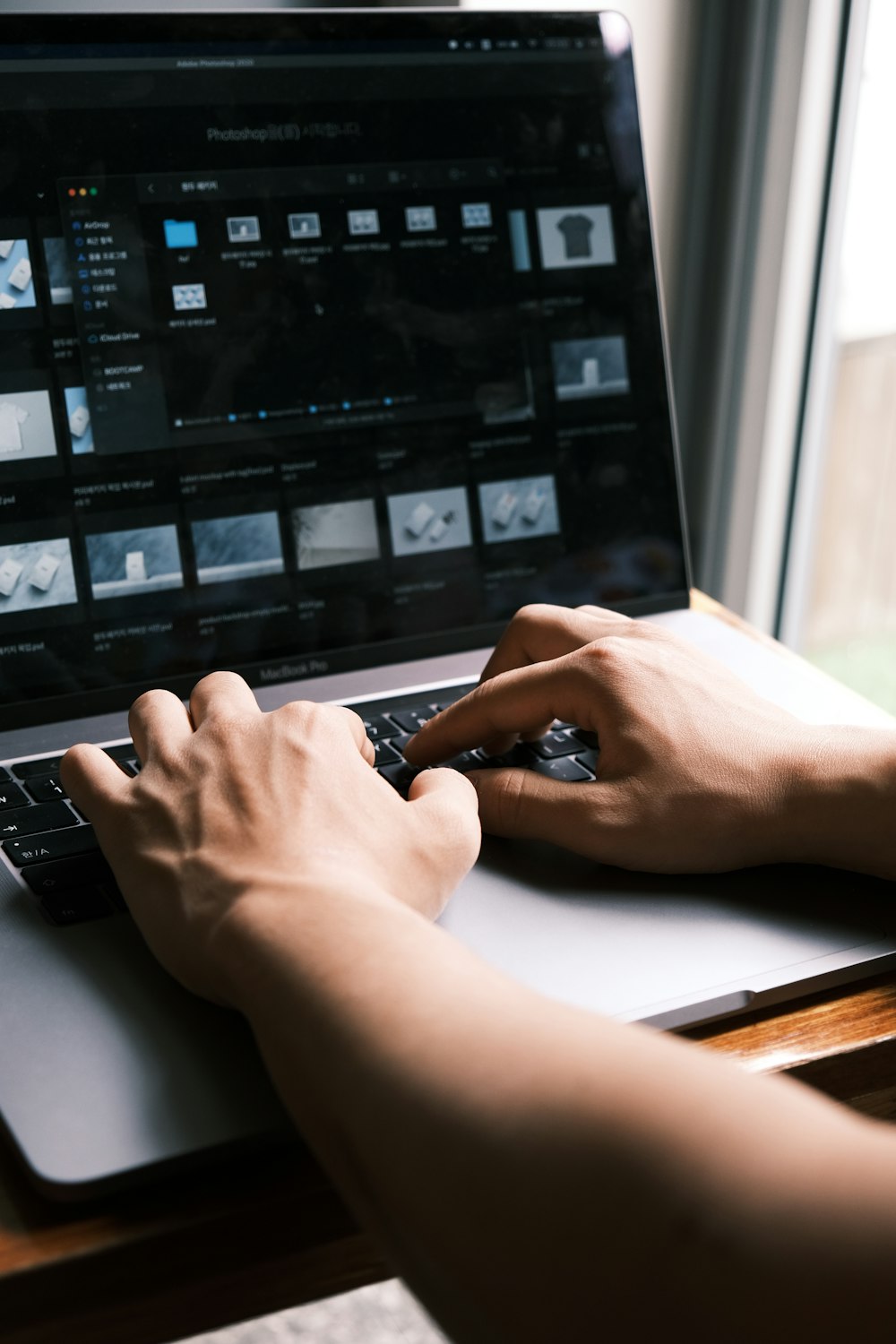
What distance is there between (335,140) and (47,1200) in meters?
0.64

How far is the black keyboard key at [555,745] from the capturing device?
2.21 feet

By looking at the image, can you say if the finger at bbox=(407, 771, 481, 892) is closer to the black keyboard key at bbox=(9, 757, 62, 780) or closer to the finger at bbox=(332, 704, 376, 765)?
the finger at bbox=(332, 704, 376, 765)

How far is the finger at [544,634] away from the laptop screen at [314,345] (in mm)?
124

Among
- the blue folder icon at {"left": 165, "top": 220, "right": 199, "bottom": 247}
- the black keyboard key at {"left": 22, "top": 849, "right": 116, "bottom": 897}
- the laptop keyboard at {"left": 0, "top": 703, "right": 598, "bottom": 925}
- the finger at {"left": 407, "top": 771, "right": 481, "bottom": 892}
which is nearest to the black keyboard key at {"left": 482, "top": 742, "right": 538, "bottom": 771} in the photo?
the laptop keyboard at {"left": 0, "top": 703, "right": 598, "bottom": 925}

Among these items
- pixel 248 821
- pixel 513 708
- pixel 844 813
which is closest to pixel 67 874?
pixel 248 821

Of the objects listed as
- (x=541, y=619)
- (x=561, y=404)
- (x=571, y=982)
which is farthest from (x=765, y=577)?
(x=571, y=982)

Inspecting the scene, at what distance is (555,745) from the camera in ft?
2.24

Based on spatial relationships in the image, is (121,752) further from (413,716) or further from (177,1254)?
(177,1254)

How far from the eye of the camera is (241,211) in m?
0.75

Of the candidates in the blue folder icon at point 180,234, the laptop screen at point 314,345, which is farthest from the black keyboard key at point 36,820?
the blue folder icon at point 180,234

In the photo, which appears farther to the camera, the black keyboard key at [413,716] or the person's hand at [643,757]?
the black keyboard key at [413,716]

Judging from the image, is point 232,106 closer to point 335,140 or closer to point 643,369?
point 335,140

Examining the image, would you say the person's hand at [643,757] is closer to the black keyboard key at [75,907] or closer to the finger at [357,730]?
the finger at [357,730]

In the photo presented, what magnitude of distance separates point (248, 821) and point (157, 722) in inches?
4.7
